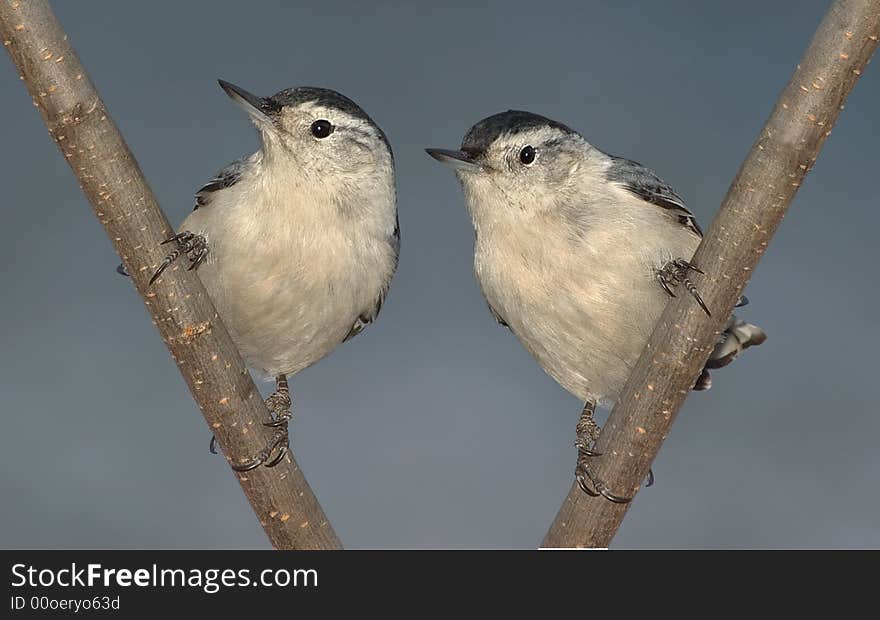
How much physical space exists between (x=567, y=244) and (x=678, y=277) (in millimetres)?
256

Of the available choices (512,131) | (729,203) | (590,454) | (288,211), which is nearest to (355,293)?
(288,211)

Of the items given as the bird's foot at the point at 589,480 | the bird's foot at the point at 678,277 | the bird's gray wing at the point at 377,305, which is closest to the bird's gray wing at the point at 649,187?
the bird's foot at the point at 678,277

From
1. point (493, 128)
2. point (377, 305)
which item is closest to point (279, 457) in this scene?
point (377, 305)

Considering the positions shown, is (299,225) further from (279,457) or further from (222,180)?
(279,457)

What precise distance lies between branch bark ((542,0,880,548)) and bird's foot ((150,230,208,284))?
32.8 inches

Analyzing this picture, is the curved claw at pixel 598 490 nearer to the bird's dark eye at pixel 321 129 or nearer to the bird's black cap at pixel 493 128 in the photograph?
the bird's black cap at pixel 493 128

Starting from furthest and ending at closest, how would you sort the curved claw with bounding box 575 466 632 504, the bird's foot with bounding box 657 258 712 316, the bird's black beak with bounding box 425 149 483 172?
the bird's black beak with bounding box 425 149 483 172, the curved claw with bounding box 575 466 632 504, the bird's foot with bounding box 657 258 712 316

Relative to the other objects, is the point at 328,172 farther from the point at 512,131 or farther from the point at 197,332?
the point at 197,332

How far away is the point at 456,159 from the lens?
202 cm

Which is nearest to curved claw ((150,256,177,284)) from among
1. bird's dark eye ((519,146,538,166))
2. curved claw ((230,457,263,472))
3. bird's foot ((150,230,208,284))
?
bird's foot ((150,230,208,284))

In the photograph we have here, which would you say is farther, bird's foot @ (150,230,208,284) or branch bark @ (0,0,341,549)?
bird's foot @ (150,230,208,284)

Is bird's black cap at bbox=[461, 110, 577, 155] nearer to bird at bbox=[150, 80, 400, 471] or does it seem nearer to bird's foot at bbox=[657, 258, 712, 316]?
bird at bbox=[150, 80, 400, 471]

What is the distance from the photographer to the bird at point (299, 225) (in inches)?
82.4

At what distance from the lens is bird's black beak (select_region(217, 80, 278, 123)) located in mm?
2041
